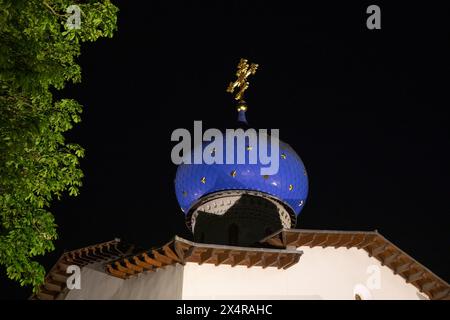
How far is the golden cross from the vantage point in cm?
2428

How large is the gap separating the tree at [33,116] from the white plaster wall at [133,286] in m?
5.59

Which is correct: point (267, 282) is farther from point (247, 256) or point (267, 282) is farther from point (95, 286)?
point (95, 286)

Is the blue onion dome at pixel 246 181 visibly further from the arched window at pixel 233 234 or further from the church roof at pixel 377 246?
the church roof at pixel 377 246

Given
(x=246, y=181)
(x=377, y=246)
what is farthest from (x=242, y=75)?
(x=377, y=246)

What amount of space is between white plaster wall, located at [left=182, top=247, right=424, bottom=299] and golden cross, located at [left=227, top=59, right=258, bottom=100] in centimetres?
1051

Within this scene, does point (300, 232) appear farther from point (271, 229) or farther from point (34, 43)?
point (34, 43)

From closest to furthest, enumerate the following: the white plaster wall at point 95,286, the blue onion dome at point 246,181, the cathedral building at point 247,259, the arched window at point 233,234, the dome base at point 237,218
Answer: the cathedral building at point 247,259 < the white plaster wall at point 95,286 < the arched window at point 233,234 < the dome base at point 237,218 < the blue onion dome at point 246,181

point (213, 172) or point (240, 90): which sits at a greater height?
point (240, 90)

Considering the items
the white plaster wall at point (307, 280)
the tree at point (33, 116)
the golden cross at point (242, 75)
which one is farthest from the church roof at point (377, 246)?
the golden cross at point (242, 75)

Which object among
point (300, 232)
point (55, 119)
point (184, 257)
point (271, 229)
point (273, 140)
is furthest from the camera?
point (273, 140)

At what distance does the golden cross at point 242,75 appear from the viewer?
79.7 ft
